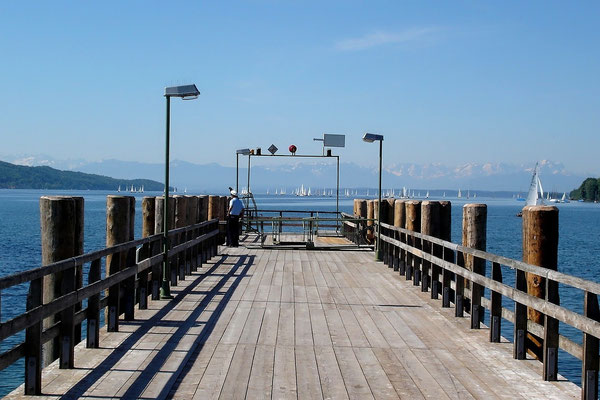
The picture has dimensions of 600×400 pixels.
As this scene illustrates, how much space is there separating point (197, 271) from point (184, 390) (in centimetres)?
996

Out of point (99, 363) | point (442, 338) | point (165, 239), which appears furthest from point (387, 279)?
point (99, 363)

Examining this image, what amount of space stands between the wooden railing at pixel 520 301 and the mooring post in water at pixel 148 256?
4.66 metres

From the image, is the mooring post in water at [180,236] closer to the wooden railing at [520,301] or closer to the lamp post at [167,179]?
the lamp post at [167,179]

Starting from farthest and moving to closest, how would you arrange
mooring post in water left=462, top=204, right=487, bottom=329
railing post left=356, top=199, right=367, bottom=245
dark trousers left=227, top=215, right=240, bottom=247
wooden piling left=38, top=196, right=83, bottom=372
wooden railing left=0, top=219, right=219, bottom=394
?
railing post left=356, top=199, right=367, bottom=245, dark trousers left=227, top=215, right=240, bottom=247, mooring post in water left=462, top=204, right=487, bottom=329, wooden piling left=38, top=196, right=83, bottom=372, wooden railing left=0, top=219, right=219, bottom=394

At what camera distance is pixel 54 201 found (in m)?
8.06

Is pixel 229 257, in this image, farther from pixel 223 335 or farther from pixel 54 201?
pixel 54 201

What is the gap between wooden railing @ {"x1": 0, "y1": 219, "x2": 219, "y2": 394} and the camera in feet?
20.4

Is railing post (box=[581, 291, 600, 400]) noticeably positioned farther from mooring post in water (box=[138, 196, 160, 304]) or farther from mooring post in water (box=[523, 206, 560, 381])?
mooring post in water (box=[138, 196, 160, 304])

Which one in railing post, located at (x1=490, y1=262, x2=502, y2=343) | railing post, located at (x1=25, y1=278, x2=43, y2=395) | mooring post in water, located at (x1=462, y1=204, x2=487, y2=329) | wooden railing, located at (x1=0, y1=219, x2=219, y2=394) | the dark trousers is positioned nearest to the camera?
wooden railing, located at (x1=0, y1=219, x2=219, y2=394)

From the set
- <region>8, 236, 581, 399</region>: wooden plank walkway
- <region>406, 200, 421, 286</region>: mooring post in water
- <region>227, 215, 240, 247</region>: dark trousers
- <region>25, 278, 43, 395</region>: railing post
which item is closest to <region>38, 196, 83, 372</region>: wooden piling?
<region>8, 236, 581, 399</region>: wooden plank walkway

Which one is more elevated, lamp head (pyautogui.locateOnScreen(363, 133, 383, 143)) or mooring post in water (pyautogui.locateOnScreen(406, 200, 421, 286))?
lamp head (pyautogui.locateOnScreen(363, 133, 383, 143))

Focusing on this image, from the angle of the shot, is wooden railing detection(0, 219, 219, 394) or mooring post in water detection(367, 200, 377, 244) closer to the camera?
wooden railing detection(0, 219, 219, 394)

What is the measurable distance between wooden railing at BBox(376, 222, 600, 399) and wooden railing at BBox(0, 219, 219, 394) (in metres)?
4.57

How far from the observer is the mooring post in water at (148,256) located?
11.3 metres
